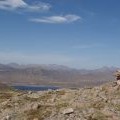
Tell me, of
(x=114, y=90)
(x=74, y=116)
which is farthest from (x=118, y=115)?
(x=114, y=90)

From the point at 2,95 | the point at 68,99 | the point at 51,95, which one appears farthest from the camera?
the point at 2,95

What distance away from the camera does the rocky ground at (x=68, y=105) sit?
4275cm

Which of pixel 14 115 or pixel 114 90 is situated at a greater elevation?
pixel 114 90

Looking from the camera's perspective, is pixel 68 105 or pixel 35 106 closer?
pixel 68 105

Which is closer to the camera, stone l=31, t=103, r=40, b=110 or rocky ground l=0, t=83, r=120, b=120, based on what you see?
rocky ground l=0, t=83, r=120, b=120

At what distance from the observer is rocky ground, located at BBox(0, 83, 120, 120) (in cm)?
4275

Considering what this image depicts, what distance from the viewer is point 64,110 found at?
4331cm

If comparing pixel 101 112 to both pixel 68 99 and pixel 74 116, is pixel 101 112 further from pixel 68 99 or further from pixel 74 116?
pixel 68 99

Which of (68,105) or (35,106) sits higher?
(68,105)

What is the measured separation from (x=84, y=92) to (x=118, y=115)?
12578 mm

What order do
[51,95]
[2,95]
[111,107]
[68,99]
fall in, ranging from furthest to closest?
[2,95], [51,95], [68,99], [111,107]

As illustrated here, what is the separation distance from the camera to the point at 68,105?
47281mm

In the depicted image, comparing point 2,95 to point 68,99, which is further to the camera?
point 2,95

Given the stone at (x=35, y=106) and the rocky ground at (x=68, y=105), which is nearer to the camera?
the rocky ground at (x=68, y=105)
